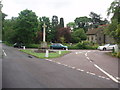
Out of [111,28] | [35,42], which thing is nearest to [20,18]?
[35,42]

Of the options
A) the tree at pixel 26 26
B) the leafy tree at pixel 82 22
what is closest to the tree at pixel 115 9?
the tree at pixel 26 26

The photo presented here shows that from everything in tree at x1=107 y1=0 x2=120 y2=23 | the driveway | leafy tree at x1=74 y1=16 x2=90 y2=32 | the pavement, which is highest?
leafy tree at x1=74 y1=16 x2=90 y2=32

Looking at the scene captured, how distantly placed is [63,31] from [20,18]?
58.8 feet

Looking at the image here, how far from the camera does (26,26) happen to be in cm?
4097

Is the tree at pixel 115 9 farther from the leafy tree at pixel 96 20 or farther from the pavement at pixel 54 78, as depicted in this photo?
the leafy tree at pixel 96 20

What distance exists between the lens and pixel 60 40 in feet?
181

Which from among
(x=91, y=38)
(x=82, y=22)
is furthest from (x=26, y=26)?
(x=82, y=22)

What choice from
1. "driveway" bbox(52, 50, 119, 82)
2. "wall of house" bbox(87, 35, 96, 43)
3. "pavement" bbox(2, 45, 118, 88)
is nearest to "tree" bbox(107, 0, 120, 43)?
"driveway" bbox(52, 50, 119, 82)

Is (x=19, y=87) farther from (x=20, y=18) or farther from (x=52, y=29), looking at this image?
(x=52, y=29)

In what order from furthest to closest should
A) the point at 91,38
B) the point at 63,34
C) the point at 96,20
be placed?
the point at 96,20 → the point at 91,38 → the point at 63,34

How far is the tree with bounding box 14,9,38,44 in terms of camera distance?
134 feet

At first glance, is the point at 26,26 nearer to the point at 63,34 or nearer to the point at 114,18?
the point at 63,34

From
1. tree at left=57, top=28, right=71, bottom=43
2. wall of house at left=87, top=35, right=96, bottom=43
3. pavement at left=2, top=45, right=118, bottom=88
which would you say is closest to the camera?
pavement at left=2, top=45, right=118, bottom=88

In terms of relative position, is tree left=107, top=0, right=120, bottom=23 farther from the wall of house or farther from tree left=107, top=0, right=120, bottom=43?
the wall of house
